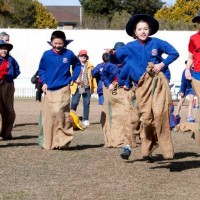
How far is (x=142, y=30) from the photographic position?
32.0 feet

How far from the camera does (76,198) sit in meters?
7.71

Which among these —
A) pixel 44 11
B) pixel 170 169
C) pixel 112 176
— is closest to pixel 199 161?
pixel 170 169

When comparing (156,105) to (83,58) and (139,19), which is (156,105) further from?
(83,58)

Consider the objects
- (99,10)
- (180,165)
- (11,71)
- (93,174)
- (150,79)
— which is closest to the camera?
(93,174)

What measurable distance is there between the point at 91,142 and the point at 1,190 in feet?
18.7

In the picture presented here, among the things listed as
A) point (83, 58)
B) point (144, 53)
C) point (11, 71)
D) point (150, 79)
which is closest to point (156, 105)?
point (150, 79)

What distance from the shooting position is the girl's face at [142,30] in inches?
384

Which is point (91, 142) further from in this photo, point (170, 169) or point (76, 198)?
point (76, 198)

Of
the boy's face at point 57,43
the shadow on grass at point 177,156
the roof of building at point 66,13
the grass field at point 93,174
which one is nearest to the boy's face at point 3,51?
the grass field at point 93,174

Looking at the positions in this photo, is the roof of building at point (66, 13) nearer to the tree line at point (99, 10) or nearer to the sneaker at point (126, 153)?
the tree line at point (99, 10)

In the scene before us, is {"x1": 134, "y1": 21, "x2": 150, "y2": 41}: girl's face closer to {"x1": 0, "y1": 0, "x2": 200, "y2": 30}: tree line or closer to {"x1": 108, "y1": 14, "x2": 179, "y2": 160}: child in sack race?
{"x1": 108, "y1": 14, "x2": 179, "y2": 160}: child in sack race

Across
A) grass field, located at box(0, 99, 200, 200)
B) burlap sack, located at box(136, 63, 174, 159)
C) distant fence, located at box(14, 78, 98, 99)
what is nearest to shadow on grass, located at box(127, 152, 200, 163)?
grass field, located at box(0, 99, 200, 200)

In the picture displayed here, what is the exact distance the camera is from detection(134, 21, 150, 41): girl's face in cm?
975

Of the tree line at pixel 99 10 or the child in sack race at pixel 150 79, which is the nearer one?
the child in sack race at pixel 150 79
